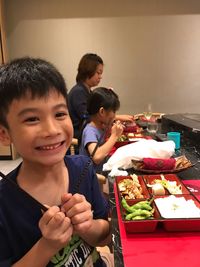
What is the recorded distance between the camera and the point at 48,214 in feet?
2.10

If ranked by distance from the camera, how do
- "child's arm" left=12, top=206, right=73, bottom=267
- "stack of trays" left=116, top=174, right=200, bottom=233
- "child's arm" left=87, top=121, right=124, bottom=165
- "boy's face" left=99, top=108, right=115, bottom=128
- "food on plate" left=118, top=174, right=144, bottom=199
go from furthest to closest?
"boy's face" left=99, top=108, right=115, bottom=128 → "child's arm" left=87, top=121, right=124, bottom=165 → "food on plate" left=118, top=174, right=144, bottom=199 → "stack of trays" left=116, top=174, right=200, bottom=233 → "child's arm" left=12, top=206, right=73, bottom=267

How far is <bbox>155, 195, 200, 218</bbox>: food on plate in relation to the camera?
3.22ft

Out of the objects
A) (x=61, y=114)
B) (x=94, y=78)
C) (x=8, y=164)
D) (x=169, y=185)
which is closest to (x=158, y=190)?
(x=169, y=185)

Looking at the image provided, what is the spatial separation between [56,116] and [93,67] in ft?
6.96

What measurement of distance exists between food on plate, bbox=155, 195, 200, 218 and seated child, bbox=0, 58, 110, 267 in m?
0.26

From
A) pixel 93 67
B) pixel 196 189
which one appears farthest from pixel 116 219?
pixel 93 67

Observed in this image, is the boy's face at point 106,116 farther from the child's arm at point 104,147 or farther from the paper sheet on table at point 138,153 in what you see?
the paper sheet on table at point 138,153

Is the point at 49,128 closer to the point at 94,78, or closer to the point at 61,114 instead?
the point at 61,114

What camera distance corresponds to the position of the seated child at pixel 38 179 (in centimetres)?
69

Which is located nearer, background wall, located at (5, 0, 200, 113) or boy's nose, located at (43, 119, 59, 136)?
boy's nose, located at (43, 119, 59, 136)

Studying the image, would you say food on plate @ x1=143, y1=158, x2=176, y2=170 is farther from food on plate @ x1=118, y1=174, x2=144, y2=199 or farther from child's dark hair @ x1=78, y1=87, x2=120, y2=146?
child's dark hair @ x1=78, y1=87, x2=120, y2=146

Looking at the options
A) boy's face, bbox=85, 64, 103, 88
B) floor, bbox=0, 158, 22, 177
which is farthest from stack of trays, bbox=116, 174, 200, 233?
floor, bbox=0, 158, 22, 177

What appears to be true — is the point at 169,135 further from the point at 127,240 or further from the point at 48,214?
the point at 48,214

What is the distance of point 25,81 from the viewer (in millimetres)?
762
